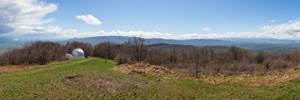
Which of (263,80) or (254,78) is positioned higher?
(263,80)

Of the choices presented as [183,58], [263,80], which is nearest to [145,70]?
[263,80]

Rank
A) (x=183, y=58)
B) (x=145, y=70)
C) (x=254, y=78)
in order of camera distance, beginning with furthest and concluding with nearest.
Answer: (x=183, y=58), (x=145, y=70), (x=254, y=78)

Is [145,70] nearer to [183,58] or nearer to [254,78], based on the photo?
[254,78]

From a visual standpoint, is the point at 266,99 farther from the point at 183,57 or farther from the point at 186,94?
the point at 183,57

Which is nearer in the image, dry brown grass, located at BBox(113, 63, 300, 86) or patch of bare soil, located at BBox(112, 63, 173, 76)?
dry brown grass, located at BBox(113, 63, 300, 86)

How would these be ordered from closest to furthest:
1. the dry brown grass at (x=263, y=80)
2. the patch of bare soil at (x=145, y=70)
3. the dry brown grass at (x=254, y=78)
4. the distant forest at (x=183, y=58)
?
1. the dry brown grass at (x=263, y=80)
2. the dry brown grass at (x=254, y=78)
3. the patch of bare soil at (x=145, y=70)
4. the distant forest at (x=183, y=58)

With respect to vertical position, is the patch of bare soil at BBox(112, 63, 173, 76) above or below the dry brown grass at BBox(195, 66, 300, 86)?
below

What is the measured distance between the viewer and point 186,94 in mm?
17562

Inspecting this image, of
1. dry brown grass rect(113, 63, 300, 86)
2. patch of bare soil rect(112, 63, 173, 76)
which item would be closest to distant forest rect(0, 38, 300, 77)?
patch of bare soil rect(112, 63, 173, 76)

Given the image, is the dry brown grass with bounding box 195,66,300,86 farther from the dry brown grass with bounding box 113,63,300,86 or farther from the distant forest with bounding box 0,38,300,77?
the distant forest with bounding box 0,38,300,77

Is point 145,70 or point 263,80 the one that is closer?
point 263,80

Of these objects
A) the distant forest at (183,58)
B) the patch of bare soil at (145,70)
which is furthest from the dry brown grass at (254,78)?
the distant forest at (183,58)

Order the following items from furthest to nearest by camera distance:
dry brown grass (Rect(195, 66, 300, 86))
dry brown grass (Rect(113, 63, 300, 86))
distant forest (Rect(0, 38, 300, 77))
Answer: distant forest (Rect(0, 38, 300, 77)), dry brown grass (Rect(113, 63, 300, 86)), dry brown grass (Rect(195, 66, 300, 86))

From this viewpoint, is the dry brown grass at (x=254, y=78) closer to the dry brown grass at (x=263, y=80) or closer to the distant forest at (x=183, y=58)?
→ the dry brown grass at (x=263, y=80)
